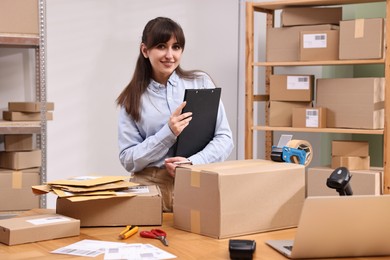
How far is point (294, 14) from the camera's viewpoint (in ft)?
11.5

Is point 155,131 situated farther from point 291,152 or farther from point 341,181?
point 341,181

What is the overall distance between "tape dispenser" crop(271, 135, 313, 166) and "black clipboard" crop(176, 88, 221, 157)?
455 mm

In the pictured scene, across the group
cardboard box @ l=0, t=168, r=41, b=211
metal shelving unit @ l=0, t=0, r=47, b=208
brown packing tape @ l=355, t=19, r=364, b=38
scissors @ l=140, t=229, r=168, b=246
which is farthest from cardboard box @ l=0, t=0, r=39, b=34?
scissors @ l=140, t=229, r=168, b=246

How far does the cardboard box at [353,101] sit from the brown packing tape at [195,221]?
1895 millimetres

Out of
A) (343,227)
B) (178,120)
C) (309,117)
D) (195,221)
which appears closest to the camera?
(343,227)

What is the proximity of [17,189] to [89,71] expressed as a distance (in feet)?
2.84

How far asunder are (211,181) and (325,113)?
200cm

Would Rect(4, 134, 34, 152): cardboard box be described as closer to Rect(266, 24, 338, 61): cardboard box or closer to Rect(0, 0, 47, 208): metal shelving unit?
Rect(0, 0, 47, 208): metal shelving unit

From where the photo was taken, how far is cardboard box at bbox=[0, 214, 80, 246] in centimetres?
153

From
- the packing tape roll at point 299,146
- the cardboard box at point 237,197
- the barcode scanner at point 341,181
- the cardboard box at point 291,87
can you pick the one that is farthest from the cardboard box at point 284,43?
the barcode scanner at point 341,181

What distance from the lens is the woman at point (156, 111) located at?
7.72 feet

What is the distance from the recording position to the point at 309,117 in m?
3.43

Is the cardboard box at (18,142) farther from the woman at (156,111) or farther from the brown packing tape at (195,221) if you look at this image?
the brown packing tape at (195,221)

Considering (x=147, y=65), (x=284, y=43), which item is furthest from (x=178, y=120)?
(x=284, y=43)
